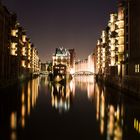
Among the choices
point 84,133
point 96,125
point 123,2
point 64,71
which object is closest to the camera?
point 84,133

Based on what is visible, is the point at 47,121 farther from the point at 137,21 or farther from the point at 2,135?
the point at 137,21

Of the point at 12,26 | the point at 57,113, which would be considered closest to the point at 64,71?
the point at 12,26

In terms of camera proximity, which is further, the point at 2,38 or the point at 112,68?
the point at 112,68

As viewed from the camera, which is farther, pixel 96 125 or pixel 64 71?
pixel 64 71

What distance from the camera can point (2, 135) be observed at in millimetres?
17844

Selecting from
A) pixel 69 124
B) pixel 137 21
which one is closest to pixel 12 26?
pixel 137 21

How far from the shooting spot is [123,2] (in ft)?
265

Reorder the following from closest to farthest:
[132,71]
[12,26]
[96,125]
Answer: [96,125], [132,71], [12,26]

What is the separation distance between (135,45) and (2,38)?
30767mm

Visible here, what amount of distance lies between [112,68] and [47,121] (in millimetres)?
76722

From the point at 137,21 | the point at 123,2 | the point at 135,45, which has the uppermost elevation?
the point at 123,2

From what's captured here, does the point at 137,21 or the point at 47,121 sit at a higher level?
the point at 137,21

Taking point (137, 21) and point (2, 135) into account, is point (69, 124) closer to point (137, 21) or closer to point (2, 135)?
point (2, 135)

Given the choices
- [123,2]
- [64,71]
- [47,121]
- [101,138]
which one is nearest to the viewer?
[101,138]
